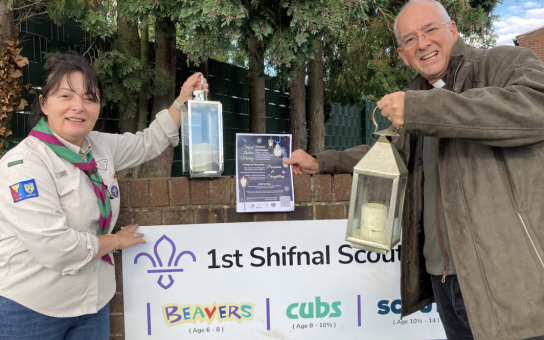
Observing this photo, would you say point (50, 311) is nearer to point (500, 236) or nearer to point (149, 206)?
point (149, 206)

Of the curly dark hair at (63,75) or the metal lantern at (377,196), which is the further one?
the curly dark hair at (63,75)

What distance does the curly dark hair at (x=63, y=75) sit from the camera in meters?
1.92

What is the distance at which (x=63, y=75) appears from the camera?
1924 mm

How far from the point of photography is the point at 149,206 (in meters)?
2.45

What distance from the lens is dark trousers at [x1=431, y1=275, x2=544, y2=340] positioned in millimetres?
1807

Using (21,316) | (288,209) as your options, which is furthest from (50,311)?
(288,209)

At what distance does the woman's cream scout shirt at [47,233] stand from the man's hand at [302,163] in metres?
1.08

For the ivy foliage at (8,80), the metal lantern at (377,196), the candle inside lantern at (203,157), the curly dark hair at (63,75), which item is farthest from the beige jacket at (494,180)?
the ivy foliage at (8,80)

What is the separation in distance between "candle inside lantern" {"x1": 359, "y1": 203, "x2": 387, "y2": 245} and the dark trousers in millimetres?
399

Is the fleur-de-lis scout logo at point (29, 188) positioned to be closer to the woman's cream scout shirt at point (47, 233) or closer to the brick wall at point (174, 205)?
the woman's cream scout shirt at point (47, 233)

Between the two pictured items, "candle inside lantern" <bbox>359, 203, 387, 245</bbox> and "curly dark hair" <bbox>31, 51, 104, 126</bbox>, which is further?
"curly dark hair" <bbox>31, 51, 104, 126</bbox>

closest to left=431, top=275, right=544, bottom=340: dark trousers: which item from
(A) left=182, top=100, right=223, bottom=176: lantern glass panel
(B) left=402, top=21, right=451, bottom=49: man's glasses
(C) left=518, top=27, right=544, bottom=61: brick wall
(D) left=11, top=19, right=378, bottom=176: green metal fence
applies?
(B) left=402, top=21, right=451, bottom=49: man's glasses

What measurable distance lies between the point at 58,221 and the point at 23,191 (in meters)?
0.19

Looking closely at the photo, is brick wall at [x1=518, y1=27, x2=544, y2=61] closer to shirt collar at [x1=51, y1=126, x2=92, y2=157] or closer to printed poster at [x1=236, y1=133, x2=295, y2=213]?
printed poster at [x1=236, y1=133, x2=295, y2=213]
